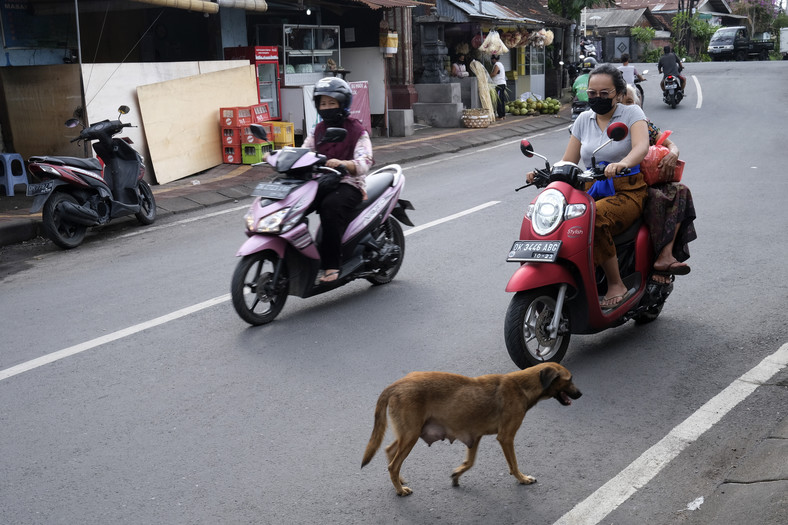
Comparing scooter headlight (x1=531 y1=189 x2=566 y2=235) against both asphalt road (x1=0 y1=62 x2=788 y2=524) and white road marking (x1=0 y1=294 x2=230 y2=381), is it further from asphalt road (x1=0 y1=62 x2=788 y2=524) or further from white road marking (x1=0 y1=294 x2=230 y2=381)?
white road marking (x1=0 y1=294 x2=230 y2=381)

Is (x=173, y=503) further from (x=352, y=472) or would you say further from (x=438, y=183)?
(x=438, y=183)

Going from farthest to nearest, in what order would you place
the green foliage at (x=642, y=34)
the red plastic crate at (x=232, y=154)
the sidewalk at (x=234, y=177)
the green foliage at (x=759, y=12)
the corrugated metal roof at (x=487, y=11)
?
the green foliage at (x=759, y=12) < the green foliage at (x=642, y=34) < the corrugated metal roof at (x=487, y=11) < the red plastic crate at (x=232, y=154) < the sidewalk at (x=234, y=177)

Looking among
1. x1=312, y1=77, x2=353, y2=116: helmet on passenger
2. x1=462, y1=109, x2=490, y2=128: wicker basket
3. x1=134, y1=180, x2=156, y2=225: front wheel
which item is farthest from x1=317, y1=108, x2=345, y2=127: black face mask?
x1=462, y1=109, x2=490, y2=128: wicker basket

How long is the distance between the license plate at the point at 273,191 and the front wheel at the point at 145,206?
172 inches

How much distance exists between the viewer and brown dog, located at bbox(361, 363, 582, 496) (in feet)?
11.8

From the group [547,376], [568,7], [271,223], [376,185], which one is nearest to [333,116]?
[376,185]

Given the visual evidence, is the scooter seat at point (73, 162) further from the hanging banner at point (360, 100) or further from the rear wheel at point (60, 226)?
the hanging banner at point (360, 100)

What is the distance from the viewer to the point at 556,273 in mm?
4922

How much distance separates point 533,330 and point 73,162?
20.7 feet

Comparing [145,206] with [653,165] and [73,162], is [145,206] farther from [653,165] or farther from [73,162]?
[653,165]

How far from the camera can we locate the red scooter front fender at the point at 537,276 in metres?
4.84

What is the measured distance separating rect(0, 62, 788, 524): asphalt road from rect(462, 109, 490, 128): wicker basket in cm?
1150

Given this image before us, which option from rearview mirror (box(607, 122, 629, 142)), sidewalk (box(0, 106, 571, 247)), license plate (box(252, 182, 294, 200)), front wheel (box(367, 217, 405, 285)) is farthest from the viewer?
sidewalk (box(0, 106, 571, 247))

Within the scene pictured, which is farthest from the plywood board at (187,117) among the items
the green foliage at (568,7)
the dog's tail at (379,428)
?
the green foliage at (568,7)
